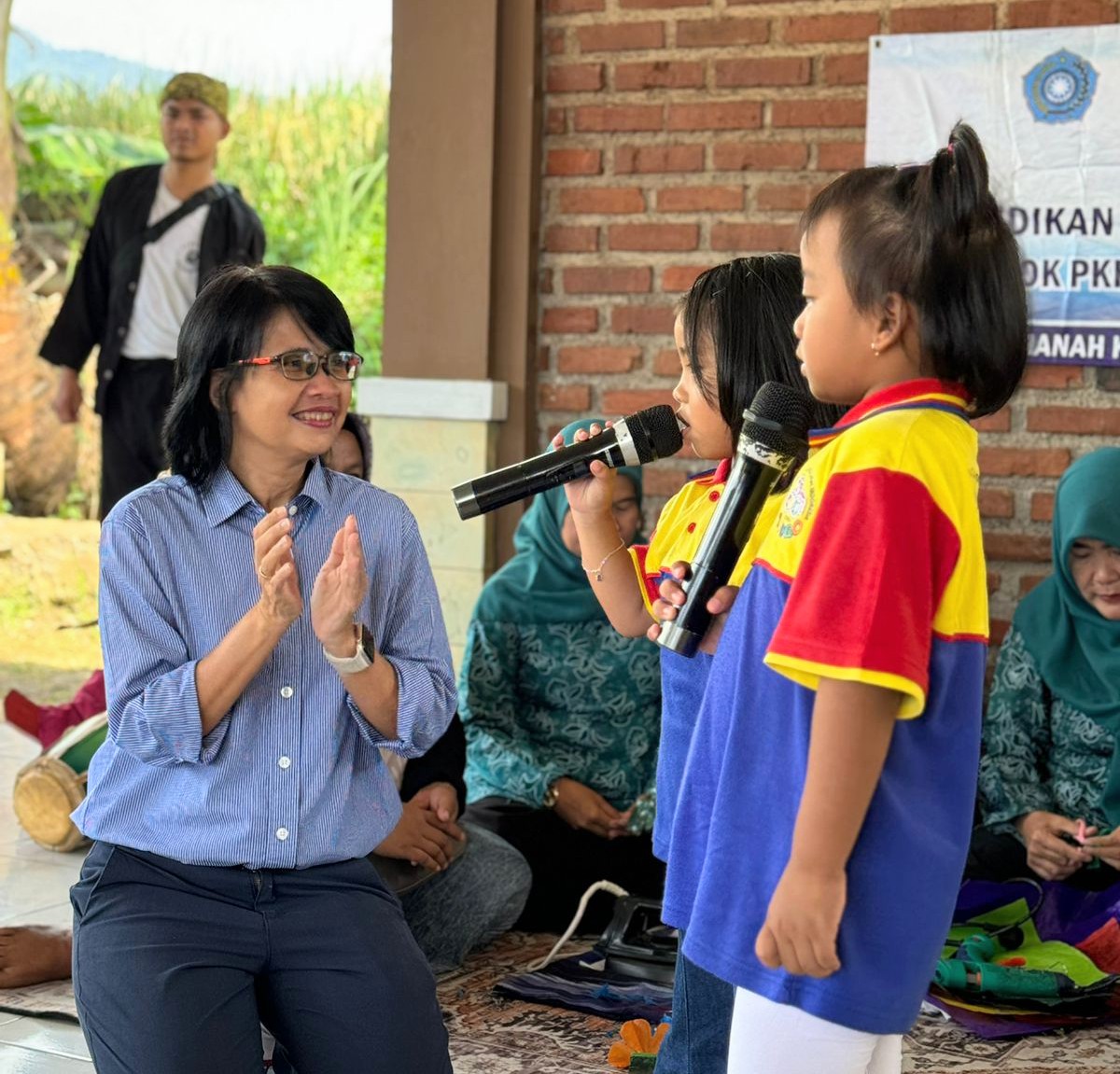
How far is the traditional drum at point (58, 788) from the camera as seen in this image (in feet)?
12.3

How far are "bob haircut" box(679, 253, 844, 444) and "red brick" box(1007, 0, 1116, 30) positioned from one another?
7.57 feet

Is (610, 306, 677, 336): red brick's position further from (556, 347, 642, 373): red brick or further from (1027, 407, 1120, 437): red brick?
(1027, 407, 1120, 437): red brick

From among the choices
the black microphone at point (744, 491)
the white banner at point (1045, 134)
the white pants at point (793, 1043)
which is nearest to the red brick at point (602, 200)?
the white banner at point (1045, 134)

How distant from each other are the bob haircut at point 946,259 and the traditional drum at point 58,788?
2802mm

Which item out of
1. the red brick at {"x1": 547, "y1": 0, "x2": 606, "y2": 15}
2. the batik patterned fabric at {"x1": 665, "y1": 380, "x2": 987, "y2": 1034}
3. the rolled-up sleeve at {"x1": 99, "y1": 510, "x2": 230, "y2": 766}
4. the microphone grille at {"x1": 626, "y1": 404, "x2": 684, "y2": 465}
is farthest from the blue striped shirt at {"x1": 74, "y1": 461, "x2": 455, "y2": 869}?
the red brick at {"x1": 547, "y1": 0, "x2": 606, "y2": 15}

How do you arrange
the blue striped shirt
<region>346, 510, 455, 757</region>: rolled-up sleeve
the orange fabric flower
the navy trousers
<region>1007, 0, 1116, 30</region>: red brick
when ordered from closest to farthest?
the navy trousers, the blue striped shirt, <region>346, 510, 455, 757</region>: rolled-up sleeve, the orange fabric flower, <region>1007, 0, 1116, 30</region>: red brick

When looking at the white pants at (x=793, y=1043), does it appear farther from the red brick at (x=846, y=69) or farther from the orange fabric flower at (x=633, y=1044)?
the red brick at (x=846, y=69)

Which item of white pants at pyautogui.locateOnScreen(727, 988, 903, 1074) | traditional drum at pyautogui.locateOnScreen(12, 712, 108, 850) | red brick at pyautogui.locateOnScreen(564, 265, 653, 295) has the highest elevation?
red brick at pyautogui.locateOnScreen(564, 265, 653, 295)

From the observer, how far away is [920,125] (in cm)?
391

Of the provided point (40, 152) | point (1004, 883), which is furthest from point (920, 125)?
point (40, 152)

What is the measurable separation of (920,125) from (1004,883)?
1869 mm

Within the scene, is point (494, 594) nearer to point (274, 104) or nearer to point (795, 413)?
point (795, 413)

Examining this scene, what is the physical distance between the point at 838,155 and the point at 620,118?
23.9 inches

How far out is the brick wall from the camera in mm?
3883
